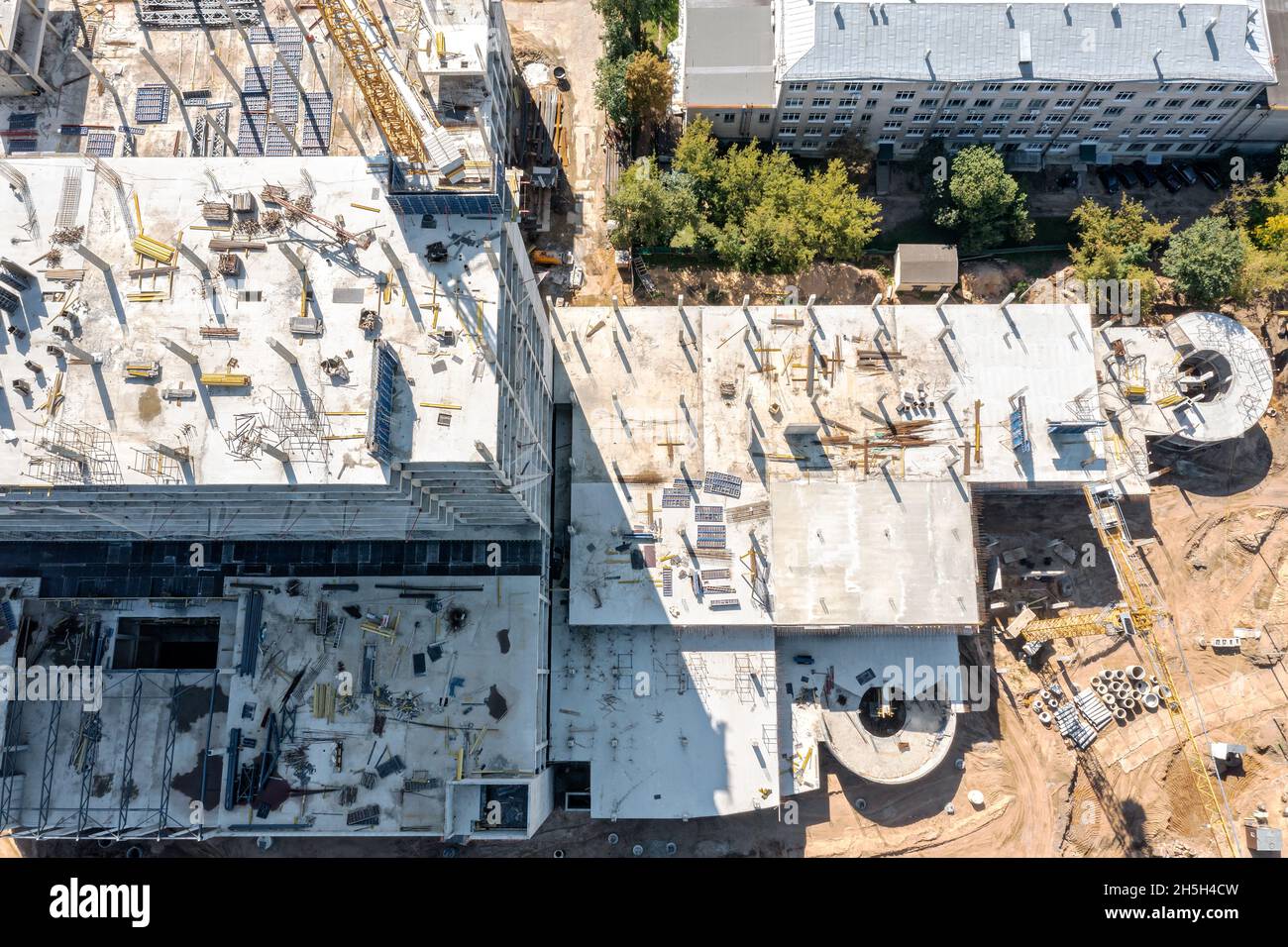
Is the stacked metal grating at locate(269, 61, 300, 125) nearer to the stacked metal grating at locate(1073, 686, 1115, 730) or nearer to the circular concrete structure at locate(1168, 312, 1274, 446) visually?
the circular concrete structure at locate(1168, 312, 1274, 446)

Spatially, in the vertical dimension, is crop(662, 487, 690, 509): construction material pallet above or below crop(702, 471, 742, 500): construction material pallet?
below

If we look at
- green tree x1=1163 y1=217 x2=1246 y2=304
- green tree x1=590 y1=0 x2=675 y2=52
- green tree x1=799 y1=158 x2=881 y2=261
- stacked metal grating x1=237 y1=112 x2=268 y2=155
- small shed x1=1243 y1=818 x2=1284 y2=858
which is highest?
green tree x1=590 y1=0 x2=675 y2=52

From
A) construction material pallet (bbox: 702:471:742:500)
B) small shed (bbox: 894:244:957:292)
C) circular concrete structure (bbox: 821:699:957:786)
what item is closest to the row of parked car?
small shed (bbox: 894:244:957:292)

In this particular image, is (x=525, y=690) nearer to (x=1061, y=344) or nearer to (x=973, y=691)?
(x=973, y=691)

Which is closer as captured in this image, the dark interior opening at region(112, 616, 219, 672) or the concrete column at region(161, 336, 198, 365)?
the concrete column at region(161, 336, 198, 365)

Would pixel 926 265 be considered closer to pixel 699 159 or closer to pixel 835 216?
pixel 835 216

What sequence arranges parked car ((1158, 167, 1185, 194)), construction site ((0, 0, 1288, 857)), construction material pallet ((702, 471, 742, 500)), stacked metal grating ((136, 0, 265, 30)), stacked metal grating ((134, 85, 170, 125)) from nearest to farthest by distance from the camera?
1. construction site ((0, 0, 1288, 857))
2. construction material pallet ((702, 471, 742, 500))
3. stacked metal grating ((134, 85, 170, 125))
4. stacked metal grating ((136, 0, 265, 30))
5. parked car ((1158, 167, 1185, 194))

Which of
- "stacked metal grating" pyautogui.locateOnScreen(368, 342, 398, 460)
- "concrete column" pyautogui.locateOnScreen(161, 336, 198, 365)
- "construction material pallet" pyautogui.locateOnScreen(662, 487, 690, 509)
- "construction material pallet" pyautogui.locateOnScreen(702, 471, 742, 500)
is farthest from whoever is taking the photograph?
"construction material pallet" pyautogui.locateOnScreen(702, 471, 742, 500)
